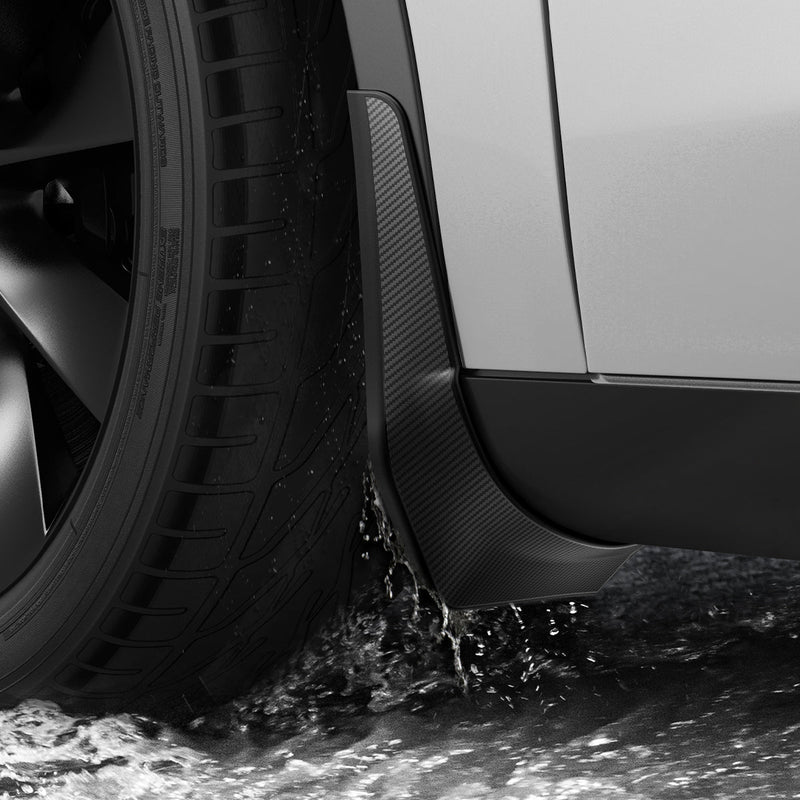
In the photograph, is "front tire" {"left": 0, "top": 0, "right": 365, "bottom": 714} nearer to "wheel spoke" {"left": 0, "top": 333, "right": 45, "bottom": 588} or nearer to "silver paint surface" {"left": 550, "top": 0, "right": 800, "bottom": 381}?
"wheel spoke" {"left": 0, "top": 333, "right": 45, "bottom": 588}

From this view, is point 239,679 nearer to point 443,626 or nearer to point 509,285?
point 443,626

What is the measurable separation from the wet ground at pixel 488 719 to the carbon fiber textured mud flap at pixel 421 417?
0.22 m

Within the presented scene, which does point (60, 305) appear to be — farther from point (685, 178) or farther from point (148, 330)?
point (685, 178)

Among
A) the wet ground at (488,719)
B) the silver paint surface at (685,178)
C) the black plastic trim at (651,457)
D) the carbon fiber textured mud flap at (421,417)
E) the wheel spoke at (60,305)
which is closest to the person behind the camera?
the silver paint surface at (685,178)

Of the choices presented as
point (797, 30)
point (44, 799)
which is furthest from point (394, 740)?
point (797, 30)

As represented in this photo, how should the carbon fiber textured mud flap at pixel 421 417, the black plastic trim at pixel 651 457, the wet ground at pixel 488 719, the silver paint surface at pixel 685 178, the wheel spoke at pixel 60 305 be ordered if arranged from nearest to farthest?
the silver paint surface at pixel 685 178 < the black plastic trim at pixel 651 457 < the carbon fiber textured mud flap at pixel 421 417 < the wet ground at pixel 488 719 < the wheel spoke at pixel 60 305

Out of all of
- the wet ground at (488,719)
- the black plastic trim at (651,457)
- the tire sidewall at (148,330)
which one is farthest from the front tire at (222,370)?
the black plastic trim at (651,457)

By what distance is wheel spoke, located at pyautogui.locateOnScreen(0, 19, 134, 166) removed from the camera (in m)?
1.76

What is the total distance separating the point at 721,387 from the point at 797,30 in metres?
0.35

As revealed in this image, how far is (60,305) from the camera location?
1.85 m

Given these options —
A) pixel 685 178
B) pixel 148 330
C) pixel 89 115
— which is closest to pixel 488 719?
pixel 148 330

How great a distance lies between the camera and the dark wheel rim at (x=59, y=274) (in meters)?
1.77

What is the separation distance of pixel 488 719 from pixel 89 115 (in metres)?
1.05

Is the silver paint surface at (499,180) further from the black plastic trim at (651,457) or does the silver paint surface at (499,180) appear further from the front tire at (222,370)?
the front tire at (222,370)
